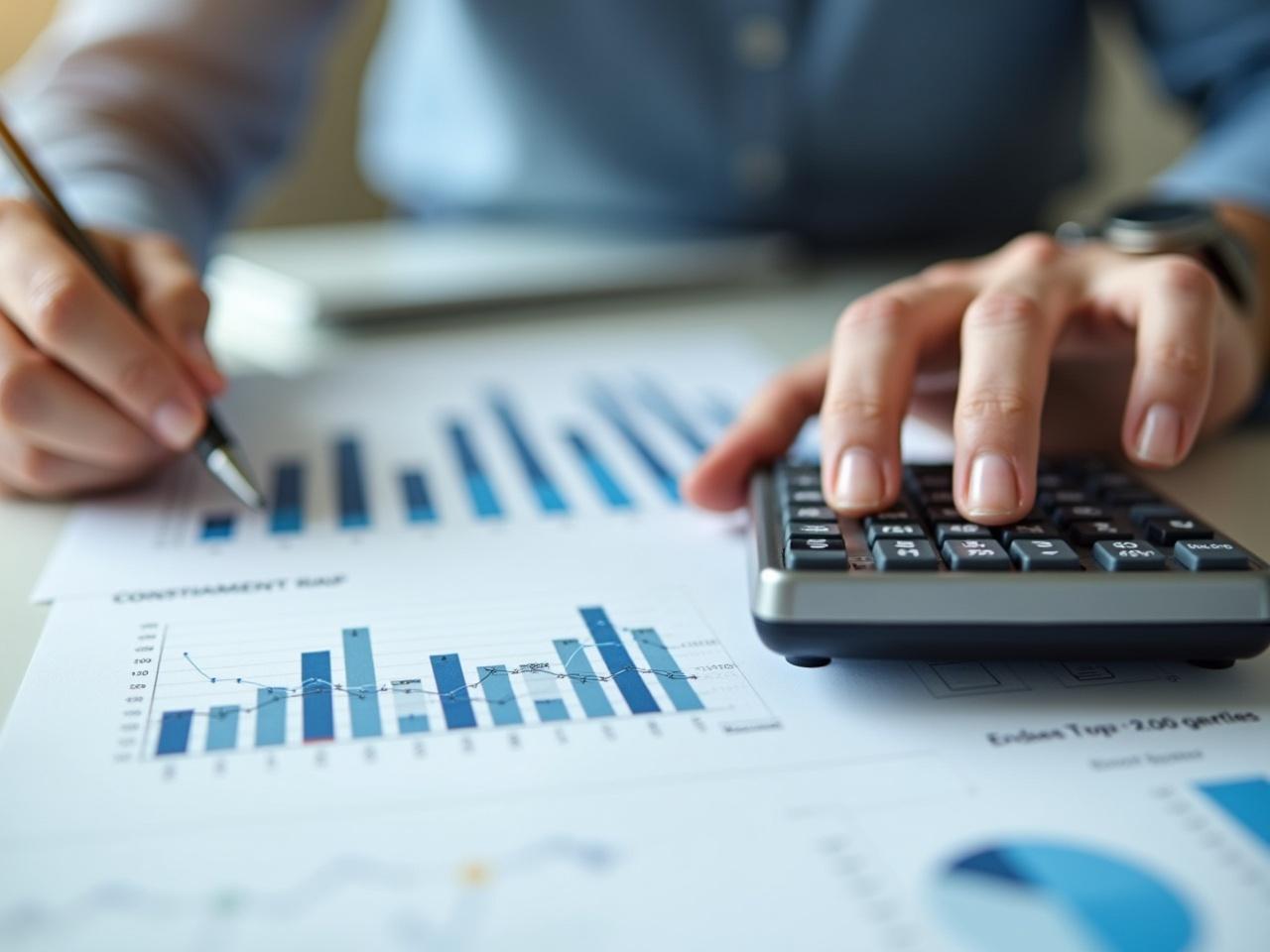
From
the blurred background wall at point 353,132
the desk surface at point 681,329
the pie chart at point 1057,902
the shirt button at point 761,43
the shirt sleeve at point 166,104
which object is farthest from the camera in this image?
the blurred background wall at point 353,132

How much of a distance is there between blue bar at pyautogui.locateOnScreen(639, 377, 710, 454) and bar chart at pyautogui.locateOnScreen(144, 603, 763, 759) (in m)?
0.19

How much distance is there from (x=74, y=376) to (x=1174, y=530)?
409mm

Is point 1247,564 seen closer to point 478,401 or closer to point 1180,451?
point 1180,451

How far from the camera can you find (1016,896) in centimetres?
25

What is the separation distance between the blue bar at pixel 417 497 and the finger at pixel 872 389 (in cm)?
17

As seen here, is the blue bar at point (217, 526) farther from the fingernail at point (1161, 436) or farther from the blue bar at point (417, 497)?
the fingernail at point (1161, 436)

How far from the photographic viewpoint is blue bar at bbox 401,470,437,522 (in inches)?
19.0

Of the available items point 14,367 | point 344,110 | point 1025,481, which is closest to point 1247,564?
point 1025,481

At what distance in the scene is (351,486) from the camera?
517mm

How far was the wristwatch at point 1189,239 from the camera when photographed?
1.74ft

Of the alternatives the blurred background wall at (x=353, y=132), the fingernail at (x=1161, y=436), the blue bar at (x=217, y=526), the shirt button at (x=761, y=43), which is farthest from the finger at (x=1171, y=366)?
the blurred background wall at (x=353, y=132)

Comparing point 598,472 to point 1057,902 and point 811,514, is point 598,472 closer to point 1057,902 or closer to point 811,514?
point 811,514

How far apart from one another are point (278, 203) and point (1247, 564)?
5.00ft

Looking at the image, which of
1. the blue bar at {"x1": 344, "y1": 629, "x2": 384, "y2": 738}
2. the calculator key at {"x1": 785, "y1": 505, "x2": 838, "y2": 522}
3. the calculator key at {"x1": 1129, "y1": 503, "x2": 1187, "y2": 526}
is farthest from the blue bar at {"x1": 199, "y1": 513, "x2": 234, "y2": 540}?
the calculator key at {"x1": 1129, "y1": 503, "x2": 1187, "y2": 526}
